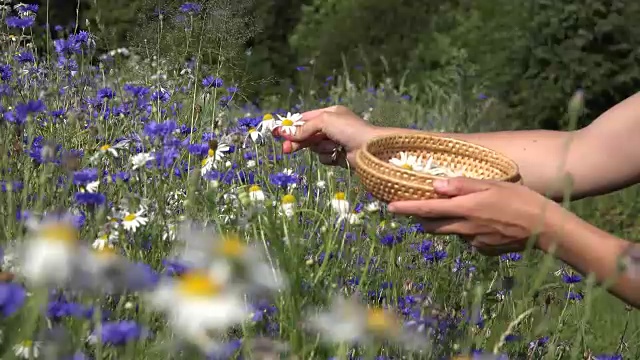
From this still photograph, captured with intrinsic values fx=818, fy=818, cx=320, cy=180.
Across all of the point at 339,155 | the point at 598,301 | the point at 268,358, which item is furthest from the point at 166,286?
the point at 598,301

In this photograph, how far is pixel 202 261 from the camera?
824 mm

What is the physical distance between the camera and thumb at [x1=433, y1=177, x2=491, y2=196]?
4.17 ft


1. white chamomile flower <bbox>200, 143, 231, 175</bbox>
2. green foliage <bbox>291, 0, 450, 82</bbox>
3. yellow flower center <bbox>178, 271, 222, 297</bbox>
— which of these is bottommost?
green foliage <bbox>291, 0, 450, 82</bbox>

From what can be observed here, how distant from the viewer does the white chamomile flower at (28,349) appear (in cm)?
93

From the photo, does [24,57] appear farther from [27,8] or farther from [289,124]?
[289,124]

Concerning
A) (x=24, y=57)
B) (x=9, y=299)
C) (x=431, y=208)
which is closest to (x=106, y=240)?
(x=9, y=299)

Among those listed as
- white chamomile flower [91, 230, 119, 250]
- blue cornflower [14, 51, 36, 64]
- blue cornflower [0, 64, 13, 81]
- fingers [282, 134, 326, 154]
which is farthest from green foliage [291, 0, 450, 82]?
white chamomile flower [91, 230, 119, 250]

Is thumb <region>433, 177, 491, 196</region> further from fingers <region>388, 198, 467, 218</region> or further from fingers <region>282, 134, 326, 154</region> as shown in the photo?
fingers <region>282, 134, 326, 154</region>

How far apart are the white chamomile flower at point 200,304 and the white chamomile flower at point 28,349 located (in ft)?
0.71

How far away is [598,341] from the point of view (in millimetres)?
2574

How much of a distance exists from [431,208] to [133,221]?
0.46 metres

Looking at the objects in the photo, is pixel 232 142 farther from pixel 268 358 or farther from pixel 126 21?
pixel 126 21

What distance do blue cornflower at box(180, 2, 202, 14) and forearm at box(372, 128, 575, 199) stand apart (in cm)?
67

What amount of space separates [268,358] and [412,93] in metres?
4.94
